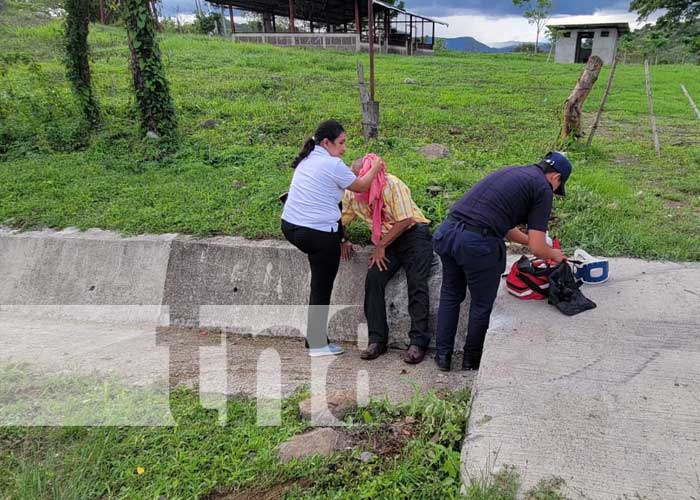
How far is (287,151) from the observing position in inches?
276

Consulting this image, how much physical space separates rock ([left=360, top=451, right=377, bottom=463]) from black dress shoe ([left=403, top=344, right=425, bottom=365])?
1375mm

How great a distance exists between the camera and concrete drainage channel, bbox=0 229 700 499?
87.0 inches

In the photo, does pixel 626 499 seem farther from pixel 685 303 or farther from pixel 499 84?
pixel 499 84

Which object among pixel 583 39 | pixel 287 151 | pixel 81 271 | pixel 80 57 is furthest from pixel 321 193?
pixel 583 39

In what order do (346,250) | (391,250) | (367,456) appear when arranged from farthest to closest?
1. (346,250)
2. (391,250)
3. (367,456)

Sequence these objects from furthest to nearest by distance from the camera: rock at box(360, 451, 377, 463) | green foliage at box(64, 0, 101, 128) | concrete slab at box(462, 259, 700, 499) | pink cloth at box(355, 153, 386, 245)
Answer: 1. green foliage at box(64, 0, 101, 128)
2. pink cloth at box(355, 153, 386, 245)
3. rock at box(360, 451, 377, 463)
4. concrete slab at box(462, 259, 700, 499)

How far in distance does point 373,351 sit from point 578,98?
5081 millimetres

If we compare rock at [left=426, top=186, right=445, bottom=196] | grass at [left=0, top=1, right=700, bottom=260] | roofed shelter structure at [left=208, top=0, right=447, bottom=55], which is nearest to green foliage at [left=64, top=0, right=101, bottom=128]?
grass at [left=0, top=1, right=700, bottom=260]

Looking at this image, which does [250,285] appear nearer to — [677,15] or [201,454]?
[201,454]

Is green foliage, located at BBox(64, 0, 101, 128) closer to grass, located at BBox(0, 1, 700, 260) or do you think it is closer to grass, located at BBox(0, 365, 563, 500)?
grass, located at BBox(0, 1, 700, 260)

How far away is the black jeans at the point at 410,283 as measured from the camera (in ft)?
12.9

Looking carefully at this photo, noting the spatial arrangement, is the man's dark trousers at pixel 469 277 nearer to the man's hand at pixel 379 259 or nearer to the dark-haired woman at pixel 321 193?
the man's hand at pixel 379 259

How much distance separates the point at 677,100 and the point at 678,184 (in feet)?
25.2

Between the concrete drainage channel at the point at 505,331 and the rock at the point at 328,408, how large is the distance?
62 cm
